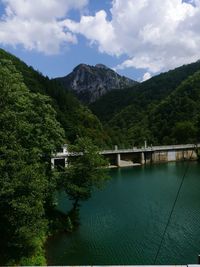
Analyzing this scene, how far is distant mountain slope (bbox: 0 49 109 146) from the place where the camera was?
446 feet

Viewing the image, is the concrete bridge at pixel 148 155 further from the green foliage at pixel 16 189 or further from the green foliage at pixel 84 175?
the green foliage at pixel 16 189

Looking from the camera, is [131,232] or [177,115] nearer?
[131,232]

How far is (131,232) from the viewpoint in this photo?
36.8 m

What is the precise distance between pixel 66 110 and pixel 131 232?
120 m

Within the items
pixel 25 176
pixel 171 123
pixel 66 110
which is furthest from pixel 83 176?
pixel 171 123

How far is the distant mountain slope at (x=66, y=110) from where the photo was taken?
5349 inches

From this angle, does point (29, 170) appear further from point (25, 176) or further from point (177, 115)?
point (177, 115)

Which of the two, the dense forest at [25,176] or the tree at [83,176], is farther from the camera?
the tree at [83,176]

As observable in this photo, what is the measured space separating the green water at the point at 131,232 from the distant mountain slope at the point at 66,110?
3038 inches

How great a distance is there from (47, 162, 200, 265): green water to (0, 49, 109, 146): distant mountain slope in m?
77.2

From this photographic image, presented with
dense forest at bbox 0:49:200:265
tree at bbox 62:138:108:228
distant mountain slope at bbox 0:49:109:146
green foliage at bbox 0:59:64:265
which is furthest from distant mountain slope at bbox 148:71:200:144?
green foliage at bbox 0:59:64:265

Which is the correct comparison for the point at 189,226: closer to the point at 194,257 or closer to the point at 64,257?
the point at 194,257

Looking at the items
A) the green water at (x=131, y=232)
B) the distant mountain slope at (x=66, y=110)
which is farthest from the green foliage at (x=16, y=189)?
the distant mountain slope at (x=66, y=110)

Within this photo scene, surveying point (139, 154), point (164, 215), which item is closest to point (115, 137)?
point (139, 154)
